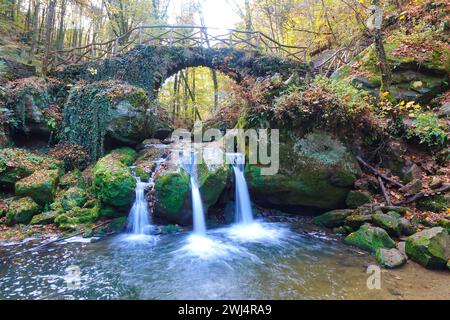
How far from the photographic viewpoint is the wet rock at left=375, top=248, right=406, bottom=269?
5.09m

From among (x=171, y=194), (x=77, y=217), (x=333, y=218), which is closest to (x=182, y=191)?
(x=171, y=194)

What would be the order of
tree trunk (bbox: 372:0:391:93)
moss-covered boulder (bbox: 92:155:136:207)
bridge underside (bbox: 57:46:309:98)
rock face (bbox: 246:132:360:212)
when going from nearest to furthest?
moss-covered boulder (bbox: 92:155:136:207)
rock face (bbox: 246:132:360:212)
tree trunk (bbox: 372:0:391:93)
bridge underside (bbox: 57:46:309:98)

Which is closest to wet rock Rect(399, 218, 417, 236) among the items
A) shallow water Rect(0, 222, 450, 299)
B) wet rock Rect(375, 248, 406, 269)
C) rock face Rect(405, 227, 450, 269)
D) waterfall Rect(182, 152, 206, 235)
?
rock face Rect(405, 227, 450, 269)

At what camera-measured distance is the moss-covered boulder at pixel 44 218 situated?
7189mm

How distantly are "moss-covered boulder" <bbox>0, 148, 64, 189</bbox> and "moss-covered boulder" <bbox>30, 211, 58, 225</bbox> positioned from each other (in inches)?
63.2

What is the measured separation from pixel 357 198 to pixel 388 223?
1.40 meters

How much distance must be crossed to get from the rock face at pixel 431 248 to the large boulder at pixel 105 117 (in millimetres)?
8387

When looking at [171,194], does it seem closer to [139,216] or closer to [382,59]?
[139,216]

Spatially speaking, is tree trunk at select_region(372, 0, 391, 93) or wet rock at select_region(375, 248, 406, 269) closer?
wet rock at select_region(375, 248, 406, 269)

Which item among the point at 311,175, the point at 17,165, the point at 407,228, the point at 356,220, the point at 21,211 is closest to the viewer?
the point at 407,228

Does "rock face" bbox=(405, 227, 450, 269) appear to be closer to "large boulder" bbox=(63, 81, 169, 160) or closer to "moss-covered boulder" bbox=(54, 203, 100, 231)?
"moss-covered boulder" bbox=(54, 203, 100, 231)

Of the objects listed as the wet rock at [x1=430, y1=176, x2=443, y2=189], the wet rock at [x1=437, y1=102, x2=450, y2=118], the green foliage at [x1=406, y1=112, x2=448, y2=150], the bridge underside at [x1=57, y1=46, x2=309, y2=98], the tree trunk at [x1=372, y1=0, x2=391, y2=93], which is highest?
the bridge underside at [x1=57, y1=46, x2=309, y2=98]

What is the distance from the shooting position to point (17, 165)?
8.18 metres
